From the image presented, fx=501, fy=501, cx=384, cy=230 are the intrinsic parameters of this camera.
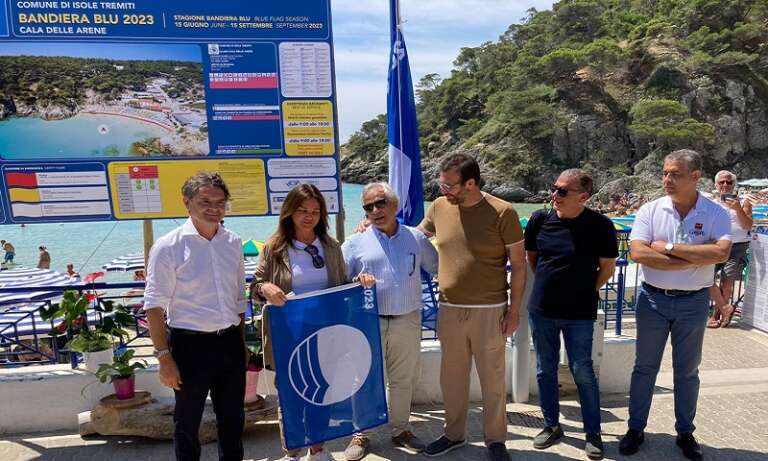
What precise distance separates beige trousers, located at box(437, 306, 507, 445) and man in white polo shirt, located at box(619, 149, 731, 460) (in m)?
0.89

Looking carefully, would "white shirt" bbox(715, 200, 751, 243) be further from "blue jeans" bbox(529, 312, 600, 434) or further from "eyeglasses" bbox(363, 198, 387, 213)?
"eyeglasses" bbox(363, 198, 387, 213)

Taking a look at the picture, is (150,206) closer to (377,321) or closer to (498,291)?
(377,321)

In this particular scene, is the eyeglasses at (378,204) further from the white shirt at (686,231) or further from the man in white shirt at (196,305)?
the white shirt at (686,231)

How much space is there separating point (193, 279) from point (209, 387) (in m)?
0.63

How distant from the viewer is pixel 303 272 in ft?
9.36

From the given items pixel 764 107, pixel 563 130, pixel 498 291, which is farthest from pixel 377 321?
pixel 764 107

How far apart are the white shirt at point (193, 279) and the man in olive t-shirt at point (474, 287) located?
4.13 ft

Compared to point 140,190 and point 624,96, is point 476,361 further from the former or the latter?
point 624,96

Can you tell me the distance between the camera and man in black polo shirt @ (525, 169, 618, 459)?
2996 mm

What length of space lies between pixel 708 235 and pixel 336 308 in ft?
7.28

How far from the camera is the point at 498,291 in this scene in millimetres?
3041

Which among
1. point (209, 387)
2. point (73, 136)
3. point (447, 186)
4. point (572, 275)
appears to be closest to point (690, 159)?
point (572, 275)

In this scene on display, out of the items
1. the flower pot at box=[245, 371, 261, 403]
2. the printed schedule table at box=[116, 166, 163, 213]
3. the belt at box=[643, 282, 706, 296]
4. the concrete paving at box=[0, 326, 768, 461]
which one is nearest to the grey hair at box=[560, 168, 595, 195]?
the belt at box=[643, 282, 706, 296]

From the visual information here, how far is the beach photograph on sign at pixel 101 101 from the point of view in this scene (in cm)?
381
